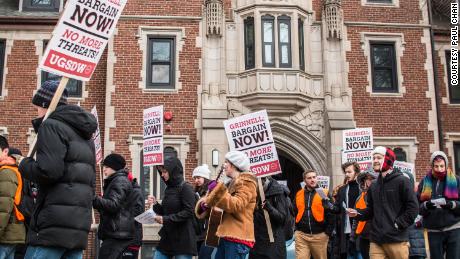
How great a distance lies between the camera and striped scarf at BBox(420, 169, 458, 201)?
679 centimetres

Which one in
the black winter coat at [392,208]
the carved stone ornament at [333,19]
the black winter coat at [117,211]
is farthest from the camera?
the carved stone ornament at [333,19]

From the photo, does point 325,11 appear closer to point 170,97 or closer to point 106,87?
point 170,97

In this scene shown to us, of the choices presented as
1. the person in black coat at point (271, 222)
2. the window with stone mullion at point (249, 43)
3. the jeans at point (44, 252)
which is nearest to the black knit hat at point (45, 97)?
the jeans at point (44, 252)

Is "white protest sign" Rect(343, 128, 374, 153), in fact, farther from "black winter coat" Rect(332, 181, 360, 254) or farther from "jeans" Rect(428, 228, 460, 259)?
"jeans" Rect(428, 228, 460, 259)

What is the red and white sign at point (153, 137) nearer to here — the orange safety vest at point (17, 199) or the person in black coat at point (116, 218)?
the person in black coat at point (116, 218)

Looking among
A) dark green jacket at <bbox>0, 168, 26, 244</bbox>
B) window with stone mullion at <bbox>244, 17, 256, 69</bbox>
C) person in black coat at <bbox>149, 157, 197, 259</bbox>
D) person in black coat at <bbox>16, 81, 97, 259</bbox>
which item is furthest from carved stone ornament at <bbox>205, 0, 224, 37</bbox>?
person in black coat at <bbox>16, 81, 97, 259</bbox>

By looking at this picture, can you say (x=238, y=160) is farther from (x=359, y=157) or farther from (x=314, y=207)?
(x=359, y=157)

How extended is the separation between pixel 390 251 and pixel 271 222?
1396 mm

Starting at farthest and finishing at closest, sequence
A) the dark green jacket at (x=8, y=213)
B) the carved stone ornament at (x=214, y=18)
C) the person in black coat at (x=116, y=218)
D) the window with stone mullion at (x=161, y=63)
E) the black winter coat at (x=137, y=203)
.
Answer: the window with stone mullion at (x=161, y=63)
the carved stone ornament at (x=214, y=18)
the black winter coat at (x=137, y=203)
the person in black coat at (x=116, y=218)
the dark green jacket at (x=8, y=213)

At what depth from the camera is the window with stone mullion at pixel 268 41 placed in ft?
50.3

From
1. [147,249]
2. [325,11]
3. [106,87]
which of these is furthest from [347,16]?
[147,249]

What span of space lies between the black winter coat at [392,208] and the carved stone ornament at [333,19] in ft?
33.2

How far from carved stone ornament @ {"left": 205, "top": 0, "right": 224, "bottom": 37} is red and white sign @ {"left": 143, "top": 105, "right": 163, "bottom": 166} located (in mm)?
6241

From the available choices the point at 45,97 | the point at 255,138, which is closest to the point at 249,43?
the point at 255,138
